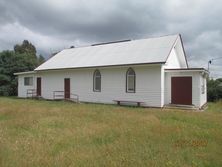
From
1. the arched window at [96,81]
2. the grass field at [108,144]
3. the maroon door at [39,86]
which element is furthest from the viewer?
the maroon door at [39,86]

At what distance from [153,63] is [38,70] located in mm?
14577

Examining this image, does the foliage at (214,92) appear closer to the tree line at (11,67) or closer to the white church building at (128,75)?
the white church building at (128,75)

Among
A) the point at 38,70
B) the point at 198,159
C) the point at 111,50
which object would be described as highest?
the point at 111,50

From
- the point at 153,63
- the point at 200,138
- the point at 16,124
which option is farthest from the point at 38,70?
the point at 200,138

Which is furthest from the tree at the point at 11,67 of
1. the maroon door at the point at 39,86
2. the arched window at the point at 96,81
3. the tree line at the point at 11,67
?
the arched window at the point at 96,81

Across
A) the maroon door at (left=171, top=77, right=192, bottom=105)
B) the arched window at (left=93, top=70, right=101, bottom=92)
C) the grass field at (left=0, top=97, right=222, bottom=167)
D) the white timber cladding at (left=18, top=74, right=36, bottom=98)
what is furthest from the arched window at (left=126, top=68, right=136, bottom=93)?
the white timber cladding at (left=18, top=74, right=36, bottom=98)

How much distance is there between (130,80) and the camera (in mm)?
21094

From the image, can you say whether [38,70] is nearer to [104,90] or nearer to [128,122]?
[104,90]

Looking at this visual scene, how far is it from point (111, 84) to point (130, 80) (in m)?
1.84

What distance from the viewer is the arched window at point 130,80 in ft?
68.3

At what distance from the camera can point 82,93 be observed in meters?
24.3

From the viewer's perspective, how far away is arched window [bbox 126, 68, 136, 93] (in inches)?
820

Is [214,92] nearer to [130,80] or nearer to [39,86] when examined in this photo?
[130,80]

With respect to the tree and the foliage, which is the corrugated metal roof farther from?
the foliage
